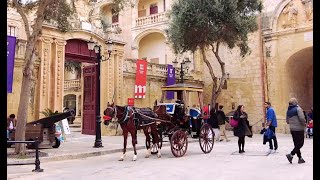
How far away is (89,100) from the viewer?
1934 cm

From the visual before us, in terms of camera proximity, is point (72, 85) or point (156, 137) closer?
point (156, 137)

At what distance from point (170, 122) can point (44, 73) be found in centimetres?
785

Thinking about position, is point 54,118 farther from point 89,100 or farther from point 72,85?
point 72,85

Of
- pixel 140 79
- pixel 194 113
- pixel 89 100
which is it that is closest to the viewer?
pixel 194 113

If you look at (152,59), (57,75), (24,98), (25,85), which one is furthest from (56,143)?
(152,59)

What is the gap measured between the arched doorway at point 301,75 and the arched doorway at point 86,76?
12.7 meters

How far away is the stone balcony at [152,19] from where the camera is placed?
27328 mm

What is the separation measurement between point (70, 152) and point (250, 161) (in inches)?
238

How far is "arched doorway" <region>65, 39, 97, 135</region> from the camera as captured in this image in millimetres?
18344

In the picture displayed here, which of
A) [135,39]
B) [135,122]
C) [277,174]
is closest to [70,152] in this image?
[135,122]

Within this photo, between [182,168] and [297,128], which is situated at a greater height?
[297,128]

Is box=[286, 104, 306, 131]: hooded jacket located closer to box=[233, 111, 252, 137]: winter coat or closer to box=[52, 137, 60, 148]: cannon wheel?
box=[233, 111, 252, 137]: winter coat

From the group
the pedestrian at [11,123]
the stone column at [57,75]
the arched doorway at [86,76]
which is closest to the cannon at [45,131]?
the pedestrian at [11,123]
